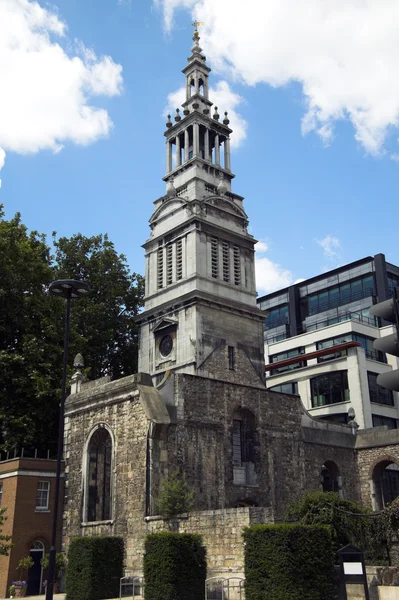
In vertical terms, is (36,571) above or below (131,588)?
above

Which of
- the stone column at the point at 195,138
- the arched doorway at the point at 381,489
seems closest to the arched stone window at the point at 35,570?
A: the arched doorway at the point at 381,489

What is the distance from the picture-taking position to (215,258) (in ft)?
128

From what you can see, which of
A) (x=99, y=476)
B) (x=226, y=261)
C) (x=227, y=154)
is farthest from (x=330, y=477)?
(x=227, y=154)

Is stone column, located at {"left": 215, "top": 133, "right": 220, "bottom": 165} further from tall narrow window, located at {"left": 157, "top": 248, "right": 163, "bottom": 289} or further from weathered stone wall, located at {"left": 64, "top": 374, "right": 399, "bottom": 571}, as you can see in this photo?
weathered stone wall, located at {"left": 64, "top": 374, "right": 399, "bottom": 571}

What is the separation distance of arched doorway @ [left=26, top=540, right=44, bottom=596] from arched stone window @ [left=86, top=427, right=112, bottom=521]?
248 centimetres

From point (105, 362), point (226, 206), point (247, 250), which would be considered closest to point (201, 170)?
point (226, 206)

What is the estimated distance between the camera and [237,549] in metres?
22.1

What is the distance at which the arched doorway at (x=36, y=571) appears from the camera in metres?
27.9

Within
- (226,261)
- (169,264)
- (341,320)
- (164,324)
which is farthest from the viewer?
(341,320)

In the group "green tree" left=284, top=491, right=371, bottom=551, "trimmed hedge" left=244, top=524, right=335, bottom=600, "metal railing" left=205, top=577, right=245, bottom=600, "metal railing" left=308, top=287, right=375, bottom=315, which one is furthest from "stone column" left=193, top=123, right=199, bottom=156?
"trimmed hedge" left=244, top=524, right=335, bottom=600

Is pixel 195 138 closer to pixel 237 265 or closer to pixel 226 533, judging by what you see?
pixel 237 265

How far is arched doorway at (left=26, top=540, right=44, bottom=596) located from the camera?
91.5 feet

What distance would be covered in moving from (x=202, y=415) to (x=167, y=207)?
639 inches

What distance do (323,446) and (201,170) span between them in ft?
61.7
